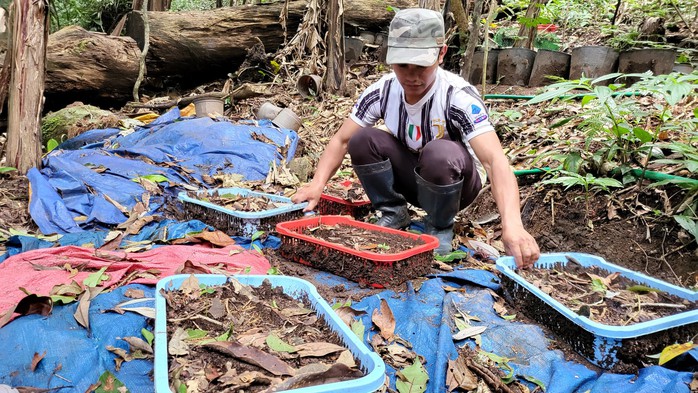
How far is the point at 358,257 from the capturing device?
2.49 meters

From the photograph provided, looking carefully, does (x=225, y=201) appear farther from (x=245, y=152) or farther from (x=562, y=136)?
(x=562, y=136)

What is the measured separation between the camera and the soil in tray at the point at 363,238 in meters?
2.59

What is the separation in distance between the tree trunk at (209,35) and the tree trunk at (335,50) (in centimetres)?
119

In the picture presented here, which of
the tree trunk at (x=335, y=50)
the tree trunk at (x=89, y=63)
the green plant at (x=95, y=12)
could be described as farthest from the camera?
the green plant at (x=95, y=12)

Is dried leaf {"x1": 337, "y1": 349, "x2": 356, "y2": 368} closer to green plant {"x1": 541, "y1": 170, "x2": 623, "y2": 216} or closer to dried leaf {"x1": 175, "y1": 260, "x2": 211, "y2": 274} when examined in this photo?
dried leaf {"x1": 175, "y1": 260, "x2": 211, "y2": 274}

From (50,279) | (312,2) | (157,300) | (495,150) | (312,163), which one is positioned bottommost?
(312,163)

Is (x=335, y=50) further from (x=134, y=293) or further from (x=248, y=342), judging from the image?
(x=248, y=342)

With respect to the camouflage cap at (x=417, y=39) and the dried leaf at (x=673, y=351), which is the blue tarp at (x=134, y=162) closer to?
the camouflage cap at (x=417, y=39)

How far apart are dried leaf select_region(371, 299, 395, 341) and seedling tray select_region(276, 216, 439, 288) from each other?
0.73 feet

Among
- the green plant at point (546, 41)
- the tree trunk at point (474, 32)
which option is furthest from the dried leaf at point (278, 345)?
the green plant at point (546, 41)

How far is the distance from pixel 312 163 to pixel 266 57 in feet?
10.5

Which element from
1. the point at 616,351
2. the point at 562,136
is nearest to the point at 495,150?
the point at 616,351

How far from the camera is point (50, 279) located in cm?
224

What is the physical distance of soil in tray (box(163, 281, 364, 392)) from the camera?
4.93ft
